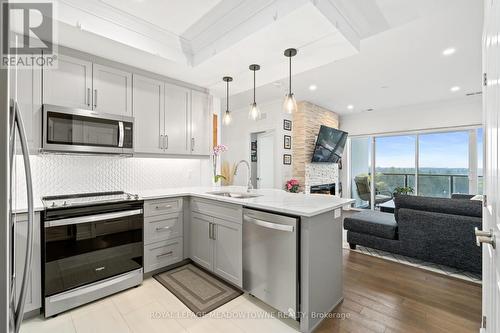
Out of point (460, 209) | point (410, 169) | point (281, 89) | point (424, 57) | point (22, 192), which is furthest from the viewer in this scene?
point (410, 169)

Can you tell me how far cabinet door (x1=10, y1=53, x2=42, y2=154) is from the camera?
206cm

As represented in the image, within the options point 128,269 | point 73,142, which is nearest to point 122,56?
point 73,142

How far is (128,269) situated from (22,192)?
4.11ft

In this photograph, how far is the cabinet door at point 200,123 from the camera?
339 centimetres

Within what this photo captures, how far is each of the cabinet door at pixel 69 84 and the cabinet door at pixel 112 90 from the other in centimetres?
7

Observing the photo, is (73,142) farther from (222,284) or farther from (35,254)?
(222,284)

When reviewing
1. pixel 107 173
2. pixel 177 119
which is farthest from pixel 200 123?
pixel 107 173

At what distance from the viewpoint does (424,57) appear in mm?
3113

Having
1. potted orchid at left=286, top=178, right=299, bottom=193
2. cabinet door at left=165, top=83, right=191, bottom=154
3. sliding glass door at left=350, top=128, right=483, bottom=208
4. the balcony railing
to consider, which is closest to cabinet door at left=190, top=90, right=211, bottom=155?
cabinet door at left=165, top=83, right=191, bottom=154

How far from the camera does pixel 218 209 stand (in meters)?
2.43

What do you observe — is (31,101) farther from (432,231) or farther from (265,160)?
(432,231)

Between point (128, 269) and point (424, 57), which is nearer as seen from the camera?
point (128, 269)

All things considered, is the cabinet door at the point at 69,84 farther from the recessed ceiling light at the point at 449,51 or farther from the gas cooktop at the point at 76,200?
the recessed ceiling light at the point at 449,51

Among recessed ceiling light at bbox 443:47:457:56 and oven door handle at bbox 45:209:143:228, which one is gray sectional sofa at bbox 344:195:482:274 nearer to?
recessed ceiling light at bbox 443:47:457:56
